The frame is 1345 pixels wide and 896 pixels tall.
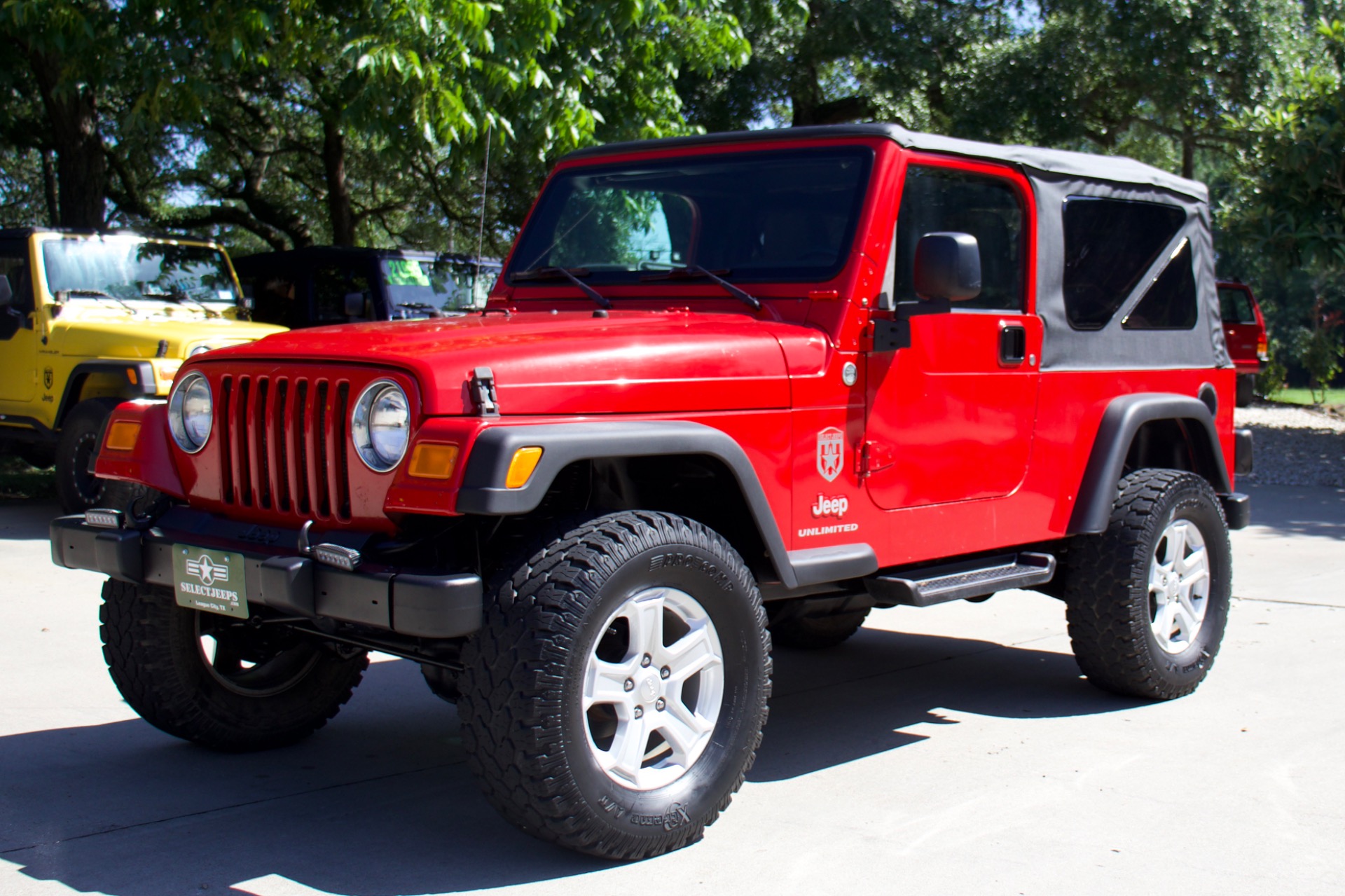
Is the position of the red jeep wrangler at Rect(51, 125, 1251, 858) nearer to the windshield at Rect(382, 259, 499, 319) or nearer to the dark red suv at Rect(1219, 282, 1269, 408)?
the windshield at Rect(382, 259, 499, 319)

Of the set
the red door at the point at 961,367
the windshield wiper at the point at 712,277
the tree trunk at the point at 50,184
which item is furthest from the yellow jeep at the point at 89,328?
the tree trunk at the point at 50,184

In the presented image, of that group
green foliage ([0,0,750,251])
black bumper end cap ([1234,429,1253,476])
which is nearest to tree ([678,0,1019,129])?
green foliage ([0,0,750,251])

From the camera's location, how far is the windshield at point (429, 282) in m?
12.5

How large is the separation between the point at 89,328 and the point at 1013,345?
7229 mm

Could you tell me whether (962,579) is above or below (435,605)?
below

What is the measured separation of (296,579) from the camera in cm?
345

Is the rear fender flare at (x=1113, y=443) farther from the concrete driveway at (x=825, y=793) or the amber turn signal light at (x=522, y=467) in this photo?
the amber turn signal light at (x=522, y=467)

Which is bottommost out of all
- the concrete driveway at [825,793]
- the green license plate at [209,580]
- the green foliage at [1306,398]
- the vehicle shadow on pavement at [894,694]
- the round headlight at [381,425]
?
the green foliage at [1306,398]

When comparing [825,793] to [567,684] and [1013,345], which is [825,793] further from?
[1013,345]

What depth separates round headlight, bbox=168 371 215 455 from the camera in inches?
158

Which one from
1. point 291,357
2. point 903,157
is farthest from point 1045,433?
point 291,357

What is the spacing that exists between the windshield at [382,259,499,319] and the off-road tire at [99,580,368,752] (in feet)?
25.9

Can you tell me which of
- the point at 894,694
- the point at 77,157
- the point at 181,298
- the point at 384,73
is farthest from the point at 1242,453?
the point at 77,157

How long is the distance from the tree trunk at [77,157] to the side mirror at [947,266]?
1126cm
